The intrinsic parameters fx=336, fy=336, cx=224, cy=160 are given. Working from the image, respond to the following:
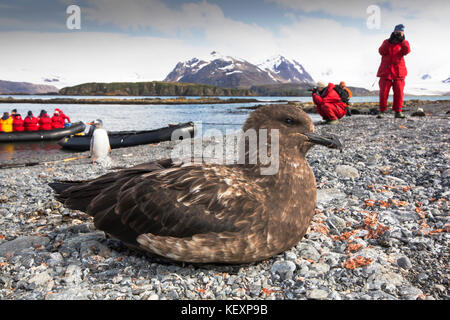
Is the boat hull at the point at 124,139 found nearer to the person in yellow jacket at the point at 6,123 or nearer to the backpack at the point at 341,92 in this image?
the person in yellow jacket at the point at 6,123

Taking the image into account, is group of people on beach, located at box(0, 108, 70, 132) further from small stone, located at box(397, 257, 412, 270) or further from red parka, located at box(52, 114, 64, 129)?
small stone, located at box(397, 257, 412, 270)

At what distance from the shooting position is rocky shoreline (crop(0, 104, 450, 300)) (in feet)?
10.8

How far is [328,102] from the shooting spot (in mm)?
18312

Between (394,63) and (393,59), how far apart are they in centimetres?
19

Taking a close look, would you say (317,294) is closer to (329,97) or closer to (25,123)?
(329,97)

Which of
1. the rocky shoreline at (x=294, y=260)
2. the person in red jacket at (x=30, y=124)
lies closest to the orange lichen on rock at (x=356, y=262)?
the rocky shoreline at (x=294, y=260)

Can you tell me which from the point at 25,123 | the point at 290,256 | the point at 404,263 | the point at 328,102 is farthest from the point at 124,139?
the point at 404,263

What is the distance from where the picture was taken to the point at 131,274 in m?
3.61

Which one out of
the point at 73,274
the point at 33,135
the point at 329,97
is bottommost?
the point at 73,274

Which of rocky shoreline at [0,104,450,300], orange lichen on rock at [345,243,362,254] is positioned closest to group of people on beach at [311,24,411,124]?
rocky shoreline at [0,104,450,300]

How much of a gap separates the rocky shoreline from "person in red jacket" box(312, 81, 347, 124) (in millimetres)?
12112

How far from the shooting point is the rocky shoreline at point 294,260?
10.8 feet

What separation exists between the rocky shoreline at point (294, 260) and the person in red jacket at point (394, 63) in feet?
35.8

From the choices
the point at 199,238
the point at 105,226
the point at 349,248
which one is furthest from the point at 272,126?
the point at 105,226
